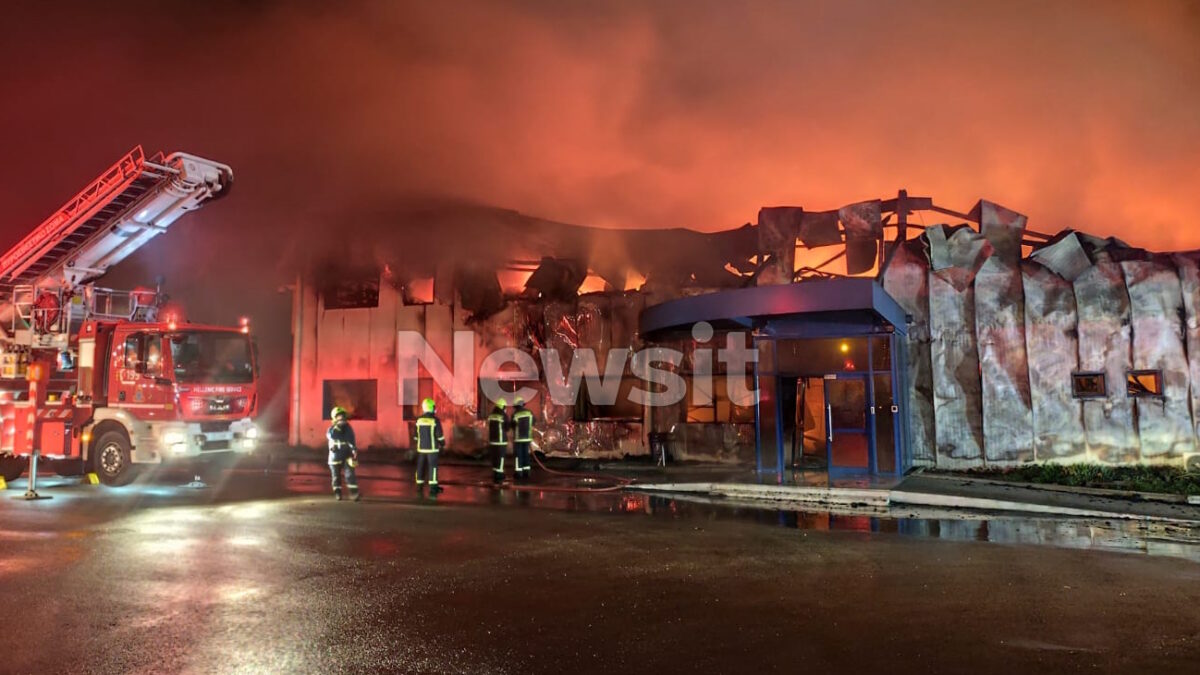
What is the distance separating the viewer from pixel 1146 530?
29.3 feet

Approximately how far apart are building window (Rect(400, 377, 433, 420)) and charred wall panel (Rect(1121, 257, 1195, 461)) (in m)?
15.0

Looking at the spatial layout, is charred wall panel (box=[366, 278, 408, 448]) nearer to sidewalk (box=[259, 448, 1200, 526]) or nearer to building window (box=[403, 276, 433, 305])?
building window (box=[403, 276, 433, 305])

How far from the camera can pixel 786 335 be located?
13.7 meters

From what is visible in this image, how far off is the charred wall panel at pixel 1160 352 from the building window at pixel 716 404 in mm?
7064

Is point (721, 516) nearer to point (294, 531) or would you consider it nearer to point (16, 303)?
point (294, 531)

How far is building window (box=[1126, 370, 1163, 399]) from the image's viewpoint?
13.4 m

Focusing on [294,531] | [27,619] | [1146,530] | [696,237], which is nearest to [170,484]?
[294,531]

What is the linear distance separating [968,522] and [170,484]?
42.2ft

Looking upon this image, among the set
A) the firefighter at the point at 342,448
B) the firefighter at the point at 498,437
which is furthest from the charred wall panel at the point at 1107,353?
the firefighter at the point at 342,448

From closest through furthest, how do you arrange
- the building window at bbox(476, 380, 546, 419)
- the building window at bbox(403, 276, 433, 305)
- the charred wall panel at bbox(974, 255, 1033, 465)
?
the charred wall panel at bbox(974, 255, 1033, 465), the building window at bbox(476, 380, 546, 419), the building window at bbox(403, 276, 433, 305)

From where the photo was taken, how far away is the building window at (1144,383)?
13422 millimetres

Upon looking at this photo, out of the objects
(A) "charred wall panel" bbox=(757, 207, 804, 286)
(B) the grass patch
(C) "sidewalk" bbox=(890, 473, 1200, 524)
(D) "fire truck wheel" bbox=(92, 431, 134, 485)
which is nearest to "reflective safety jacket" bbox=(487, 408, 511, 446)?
(D) "fire truck wheel" bbox=(92, 431, 134, 485)

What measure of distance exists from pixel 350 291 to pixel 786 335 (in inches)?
474

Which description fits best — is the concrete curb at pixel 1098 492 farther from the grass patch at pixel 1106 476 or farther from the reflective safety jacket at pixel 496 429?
the reflective safety jacket at pixel 496 429
